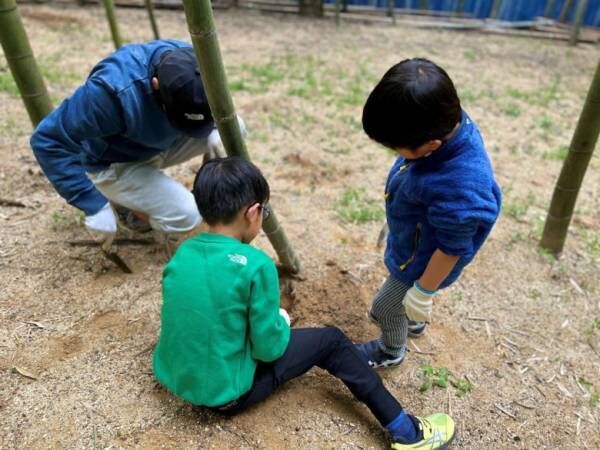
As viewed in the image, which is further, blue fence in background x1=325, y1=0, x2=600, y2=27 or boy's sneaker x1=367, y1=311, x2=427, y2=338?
blue fence in background x1=325, y1=0, x2=600, y2=27

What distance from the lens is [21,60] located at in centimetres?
272

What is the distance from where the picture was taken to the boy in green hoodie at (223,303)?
1652 mm

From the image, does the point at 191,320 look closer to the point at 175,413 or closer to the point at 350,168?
the point at 175,413

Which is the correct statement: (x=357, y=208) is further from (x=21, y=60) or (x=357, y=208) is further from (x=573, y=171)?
(x=21, y=60)

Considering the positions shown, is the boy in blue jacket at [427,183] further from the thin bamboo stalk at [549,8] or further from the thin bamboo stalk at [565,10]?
the thin bamboo stalk at [549,8]

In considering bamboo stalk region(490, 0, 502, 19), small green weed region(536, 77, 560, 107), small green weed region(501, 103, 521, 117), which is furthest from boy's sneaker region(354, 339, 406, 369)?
bamboo stalk region(490, 0, 502, 19)

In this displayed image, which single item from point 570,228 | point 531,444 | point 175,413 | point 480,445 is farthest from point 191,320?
point 570,228

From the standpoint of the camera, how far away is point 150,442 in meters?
1.80

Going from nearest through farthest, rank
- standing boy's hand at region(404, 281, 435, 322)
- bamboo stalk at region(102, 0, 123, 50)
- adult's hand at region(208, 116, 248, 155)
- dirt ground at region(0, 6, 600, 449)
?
standing boy's hand at region(404, 281, 435, 322) < dirt ground at region(0, 6, 600, 449) < adult's hand at region(208, 116, 248, 155) < bamboo stalk at region(102, 0, 123, 50)

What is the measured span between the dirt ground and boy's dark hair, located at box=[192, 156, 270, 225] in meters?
0.80

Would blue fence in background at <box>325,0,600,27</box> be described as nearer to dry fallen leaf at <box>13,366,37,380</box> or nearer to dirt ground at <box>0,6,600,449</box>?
dirt ground at <box>0,6,600,449</box>

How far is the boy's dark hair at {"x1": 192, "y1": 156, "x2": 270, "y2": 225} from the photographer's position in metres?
1.67

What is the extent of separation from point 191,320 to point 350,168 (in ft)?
8.57

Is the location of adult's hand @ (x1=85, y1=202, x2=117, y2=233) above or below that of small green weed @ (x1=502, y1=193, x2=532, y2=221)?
above
